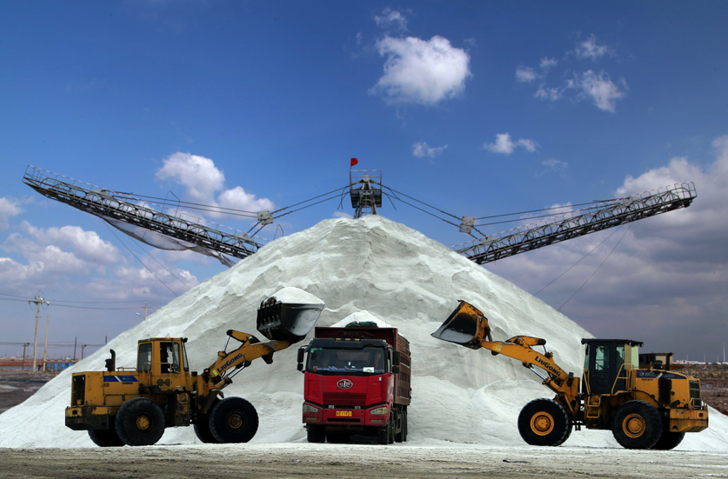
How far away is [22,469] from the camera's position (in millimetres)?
8625

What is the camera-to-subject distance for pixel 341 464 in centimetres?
944

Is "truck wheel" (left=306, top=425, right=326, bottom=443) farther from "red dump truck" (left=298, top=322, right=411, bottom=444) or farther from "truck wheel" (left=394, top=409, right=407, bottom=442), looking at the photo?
"truck wheel" (left=394, top=409, right=407, bottom=442)

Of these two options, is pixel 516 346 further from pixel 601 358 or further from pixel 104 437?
pixel 104 437

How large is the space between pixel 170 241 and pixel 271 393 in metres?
20.7

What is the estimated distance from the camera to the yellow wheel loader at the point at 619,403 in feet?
46.2

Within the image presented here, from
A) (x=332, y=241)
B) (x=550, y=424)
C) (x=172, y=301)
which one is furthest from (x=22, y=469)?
(x=172, y=301)

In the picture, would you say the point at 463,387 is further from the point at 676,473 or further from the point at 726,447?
the point at 676,473

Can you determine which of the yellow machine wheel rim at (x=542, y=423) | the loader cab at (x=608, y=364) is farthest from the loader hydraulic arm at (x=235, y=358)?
the loader cab at (x=608, y=364)

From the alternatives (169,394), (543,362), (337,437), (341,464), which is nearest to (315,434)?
(337,437)

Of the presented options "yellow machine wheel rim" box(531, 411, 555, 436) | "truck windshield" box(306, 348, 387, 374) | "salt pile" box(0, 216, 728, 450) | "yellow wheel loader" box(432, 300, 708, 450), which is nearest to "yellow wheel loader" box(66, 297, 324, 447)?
"truck windshield" box(306, 348, 387, 374)

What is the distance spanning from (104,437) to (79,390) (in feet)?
4.61

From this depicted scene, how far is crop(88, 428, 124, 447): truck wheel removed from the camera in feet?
46.8

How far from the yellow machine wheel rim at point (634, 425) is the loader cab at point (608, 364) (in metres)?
0.83

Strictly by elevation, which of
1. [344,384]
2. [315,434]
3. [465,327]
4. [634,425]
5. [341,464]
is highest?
[465,327]
